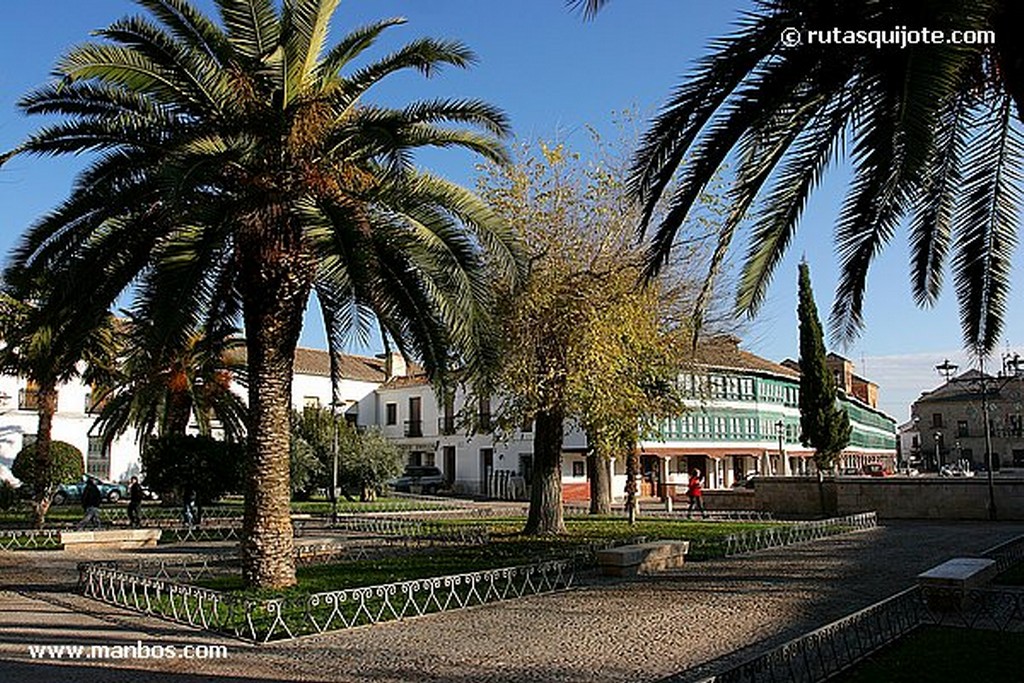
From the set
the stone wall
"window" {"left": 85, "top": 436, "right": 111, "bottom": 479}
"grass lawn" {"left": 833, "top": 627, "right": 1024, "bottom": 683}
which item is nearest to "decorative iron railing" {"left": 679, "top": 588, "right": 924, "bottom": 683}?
"grass lawn" {"left": 833, "top": 627, "right": 1024, "bottom": 683}

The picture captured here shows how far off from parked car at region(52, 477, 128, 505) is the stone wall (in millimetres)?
28106

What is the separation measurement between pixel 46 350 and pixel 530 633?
1308cm

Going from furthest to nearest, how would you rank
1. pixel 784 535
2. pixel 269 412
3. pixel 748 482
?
1. pixel 748 482
2. pixel 784 535
3. pixel 269 412

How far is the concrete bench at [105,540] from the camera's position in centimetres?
2031

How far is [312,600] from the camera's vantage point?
10.2m

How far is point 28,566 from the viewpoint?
1709 cm

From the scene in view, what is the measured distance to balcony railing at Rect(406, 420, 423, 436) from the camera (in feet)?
186

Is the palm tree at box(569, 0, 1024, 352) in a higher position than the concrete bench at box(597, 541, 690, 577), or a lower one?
higher

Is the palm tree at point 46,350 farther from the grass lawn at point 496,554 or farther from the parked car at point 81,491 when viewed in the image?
the parked car at point 81,491

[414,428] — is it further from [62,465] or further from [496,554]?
[496,554]

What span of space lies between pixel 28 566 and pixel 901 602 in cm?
1498

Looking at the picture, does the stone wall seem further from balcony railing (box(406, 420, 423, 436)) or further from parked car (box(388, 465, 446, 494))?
balcony railing (box(406, 420, 423, 436))

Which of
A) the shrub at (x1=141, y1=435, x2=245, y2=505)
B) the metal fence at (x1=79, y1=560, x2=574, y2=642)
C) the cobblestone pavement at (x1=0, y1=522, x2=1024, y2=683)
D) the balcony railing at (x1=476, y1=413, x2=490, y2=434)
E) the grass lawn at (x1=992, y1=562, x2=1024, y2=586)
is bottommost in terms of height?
the grass lawn at (x1=992, y1=562, x2=1024, y2=586)

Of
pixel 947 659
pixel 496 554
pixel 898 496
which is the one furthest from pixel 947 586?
pixel 898 496
